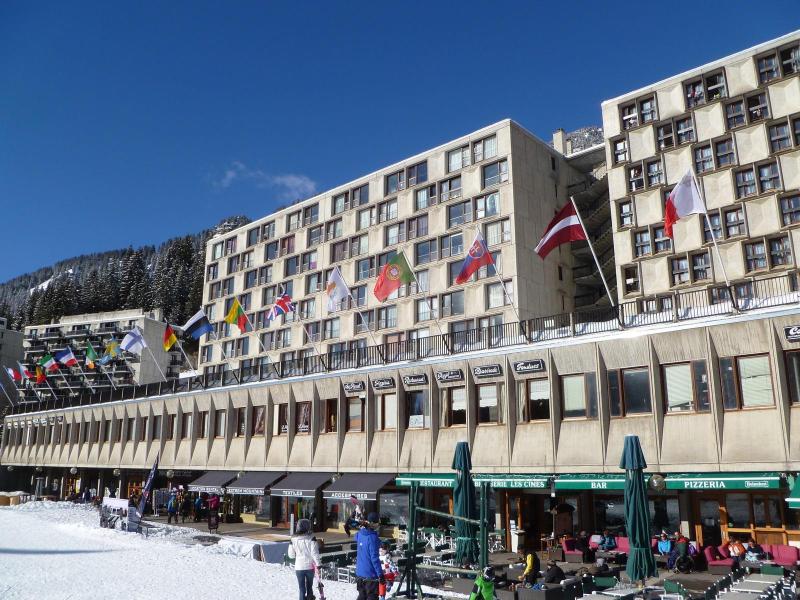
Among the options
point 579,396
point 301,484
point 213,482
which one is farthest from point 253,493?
point 579,396

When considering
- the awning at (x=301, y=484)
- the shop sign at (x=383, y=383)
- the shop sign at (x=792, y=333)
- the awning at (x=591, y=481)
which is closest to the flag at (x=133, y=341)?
the awning at (x=301, y=484)

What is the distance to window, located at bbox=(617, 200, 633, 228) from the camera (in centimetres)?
4600

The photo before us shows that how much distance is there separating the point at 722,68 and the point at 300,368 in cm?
3157

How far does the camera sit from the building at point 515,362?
24906 millimetres

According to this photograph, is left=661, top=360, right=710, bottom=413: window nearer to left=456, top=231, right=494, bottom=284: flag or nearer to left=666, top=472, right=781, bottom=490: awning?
left=666, top=472, right=781, bottom=490: awning

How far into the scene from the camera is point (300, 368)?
43156 mm

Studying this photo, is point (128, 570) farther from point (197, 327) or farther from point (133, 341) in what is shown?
point (133, 341)

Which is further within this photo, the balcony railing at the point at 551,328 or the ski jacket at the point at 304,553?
the balcony railing at the point at 551,328

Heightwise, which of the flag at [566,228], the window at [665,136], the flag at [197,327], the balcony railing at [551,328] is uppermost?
the window at [665,136]

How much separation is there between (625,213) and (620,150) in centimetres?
434

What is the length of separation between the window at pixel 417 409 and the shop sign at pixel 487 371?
3.41 meters

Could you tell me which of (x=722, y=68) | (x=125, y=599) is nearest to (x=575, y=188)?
(x=722, y=68)

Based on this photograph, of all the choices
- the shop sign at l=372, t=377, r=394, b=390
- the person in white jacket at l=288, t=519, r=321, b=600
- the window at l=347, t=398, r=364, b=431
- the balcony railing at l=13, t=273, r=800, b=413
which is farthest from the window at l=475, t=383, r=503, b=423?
the person in white jacket at l=288, t=519, r=321, b=600

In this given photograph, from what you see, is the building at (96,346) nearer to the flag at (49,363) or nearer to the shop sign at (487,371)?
the flag at (49,363)
